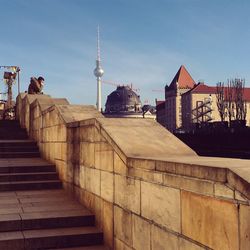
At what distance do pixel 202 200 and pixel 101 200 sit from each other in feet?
8.79

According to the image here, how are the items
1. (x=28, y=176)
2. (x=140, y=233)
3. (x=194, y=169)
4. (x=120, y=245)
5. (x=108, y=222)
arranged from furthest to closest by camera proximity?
1. (x=28, y=176)
2. (x=108, y=222)
3. (x=120, y=245)
4. (x=140, y=233)
5. (x=194, y=169)

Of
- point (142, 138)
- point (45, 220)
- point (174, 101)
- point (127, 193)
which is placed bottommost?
point (45, 220)

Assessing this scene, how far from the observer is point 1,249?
5.00 metres

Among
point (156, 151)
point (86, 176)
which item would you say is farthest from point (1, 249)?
point (156, 151)

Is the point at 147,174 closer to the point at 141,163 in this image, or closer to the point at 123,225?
the point at 141,163

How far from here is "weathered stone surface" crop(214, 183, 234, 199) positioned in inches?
114

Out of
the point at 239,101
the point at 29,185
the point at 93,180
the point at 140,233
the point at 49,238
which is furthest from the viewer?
the point at 239,101

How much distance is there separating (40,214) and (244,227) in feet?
12.8

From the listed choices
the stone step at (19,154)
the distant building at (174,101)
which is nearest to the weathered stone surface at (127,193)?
the stone step at (19,154)

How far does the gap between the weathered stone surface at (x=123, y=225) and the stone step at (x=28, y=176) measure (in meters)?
3.60

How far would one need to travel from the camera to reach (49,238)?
525cm

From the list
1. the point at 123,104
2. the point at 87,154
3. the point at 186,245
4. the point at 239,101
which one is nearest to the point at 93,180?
the point at 87,154

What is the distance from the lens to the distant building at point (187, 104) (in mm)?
111869

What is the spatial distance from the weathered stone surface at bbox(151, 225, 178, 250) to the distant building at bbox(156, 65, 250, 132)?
9827cm
